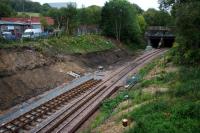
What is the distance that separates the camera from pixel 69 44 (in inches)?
2211

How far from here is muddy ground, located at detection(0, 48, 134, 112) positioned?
1344 inches

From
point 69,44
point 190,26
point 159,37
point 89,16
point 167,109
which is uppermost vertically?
point 89,16

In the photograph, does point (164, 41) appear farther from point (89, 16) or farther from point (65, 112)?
point (65, 112)

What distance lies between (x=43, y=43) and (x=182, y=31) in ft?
74.8

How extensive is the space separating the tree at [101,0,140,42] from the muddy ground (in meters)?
21.9

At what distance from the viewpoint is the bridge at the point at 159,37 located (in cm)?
8531

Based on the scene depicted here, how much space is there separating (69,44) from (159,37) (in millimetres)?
36653

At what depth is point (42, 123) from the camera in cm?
2623

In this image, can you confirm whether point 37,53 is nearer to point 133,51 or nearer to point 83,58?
point 83,58

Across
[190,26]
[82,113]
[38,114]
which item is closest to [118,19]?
[190,26]

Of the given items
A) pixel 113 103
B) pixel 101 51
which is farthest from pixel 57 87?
pixel 101 51

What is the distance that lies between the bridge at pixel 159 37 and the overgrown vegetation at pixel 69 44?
20146 millimetres

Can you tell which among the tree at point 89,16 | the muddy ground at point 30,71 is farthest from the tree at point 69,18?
the muddy ground at point 30,71

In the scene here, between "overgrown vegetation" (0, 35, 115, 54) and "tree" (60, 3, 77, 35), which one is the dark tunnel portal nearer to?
"overgrown vegetation" (0, 35, 115, 54)
